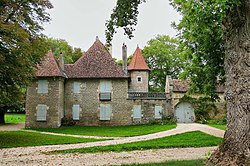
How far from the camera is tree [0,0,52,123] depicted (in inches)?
556

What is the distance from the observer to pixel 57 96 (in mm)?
24500

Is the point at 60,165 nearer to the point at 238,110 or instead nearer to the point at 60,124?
the point at 238,110

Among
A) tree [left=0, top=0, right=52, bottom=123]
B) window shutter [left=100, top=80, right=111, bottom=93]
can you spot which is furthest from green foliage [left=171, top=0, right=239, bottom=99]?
window shutter [left=100, top=80, right=111, bottom=93]

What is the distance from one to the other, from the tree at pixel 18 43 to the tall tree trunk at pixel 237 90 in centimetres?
1057

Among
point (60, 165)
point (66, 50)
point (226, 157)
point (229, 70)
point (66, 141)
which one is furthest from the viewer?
point (66, 50)

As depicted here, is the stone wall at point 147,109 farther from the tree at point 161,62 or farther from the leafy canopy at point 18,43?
→ the tree at point 161,62

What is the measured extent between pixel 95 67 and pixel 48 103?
216 inches

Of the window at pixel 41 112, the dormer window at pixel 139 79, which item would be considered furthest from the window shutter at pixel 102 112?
the dormer window at pixel 139 79

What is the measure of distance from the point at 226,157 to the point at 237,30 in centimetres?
334

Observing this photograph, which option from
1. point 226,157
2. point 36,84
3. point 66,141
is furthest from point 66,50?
point 226,157

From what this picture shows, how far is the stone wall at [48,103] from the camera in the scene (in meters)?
24.3

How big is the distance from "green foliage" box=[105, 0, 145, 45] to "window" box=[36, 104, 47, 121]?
1744 centimetres

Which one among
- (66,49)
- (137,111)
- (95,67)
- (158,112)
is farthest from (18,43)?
(66,49)

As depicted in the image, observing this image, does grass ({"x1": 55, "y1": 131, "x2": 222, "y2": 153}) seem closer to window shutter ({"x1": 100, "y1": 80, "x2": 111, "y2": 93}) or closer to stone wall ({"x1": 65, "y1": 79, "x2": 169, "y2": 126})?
stone wall ({"x1": 65, "y1": 79, "x2": 169, "y2": 126})
